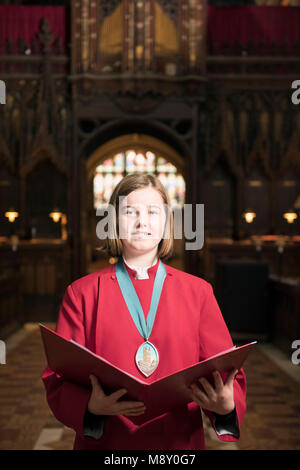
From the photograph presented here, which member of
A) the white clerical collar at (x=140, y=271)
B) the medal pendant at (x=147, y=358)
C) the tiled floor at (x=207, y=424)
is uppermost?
the white clerical collar at (x=140, y=271)

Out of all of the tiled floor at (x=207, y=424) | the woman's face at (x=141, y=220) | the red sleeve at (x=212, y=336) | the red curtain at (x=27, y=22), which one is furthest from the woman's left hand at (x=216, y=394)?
the red curtain at (x=27, y=22)

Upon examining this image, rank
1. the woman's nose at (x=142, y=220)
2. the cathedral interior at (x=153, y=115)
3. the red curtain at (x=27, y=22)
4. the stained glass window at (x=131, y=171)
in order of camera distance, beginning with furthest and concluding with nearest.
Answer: the stained glass window at (x=131, y=171)
the red curtain at (x=27, y=22)
the cathedral interior at (x=153, y=115)
the woman's nose at (x=142, y=220)

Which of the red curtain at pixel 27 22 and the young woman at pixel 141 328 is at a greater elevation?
the red curtain at pixel 27 22

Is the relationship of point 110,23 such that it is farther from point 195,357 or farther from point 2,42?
point 195,357

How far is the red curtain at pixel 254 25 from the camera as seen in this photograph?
11.3 metres

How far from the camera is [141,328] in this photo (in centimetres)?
157

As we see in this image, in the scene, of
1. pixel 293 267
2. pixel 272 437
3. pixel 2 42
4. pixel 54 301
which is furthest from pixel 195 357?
pixel 2 42

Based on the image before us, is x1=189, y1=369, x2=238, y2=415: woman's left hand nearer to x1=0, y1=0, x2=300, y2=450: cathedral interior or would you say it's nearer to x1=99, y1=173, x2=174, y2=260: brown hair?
x1=99, y1=173, x2=174, y2=260: brown hair

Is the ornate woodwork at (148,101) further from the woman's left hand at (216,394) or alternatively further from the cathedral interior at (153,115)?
the woman's left hand at (216,394)

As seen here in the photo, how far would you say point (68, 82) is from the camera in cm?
1080

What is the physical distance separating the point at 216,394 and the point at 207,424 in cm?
337

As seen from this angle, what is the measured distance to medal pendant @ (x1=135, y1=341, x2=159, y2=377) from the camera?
A: 1543mm

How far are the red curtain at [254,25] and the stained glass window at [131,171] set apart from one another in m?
5.52
